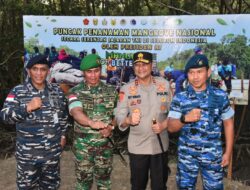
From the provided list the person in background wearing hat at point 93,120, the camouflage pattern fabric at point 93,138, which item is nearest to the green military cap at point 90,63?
the person in background wearing hat at point 93,120

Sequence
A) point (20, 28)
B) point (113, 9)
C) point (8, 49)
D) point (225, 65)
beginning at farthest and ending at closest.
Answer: point (113, 9)
point (20, 28)
point (8, 49)
point (225, 65)

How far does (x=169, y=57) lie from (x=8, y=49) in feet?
15.6

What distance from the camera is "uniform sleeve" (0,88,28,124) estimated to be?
3549mm

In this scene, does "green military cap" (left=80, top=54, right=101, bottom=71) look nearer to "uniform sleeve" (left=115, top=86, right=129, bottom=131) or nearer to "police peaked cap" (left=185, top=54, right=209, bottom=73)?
"uniform sleeve" (left=115, top=86, right=129, bottom=131)

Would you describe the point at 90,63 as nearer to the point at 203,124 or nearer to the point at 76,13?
the point at 203,124

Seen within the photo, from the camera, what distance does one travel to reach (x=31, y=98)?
365 centimetres

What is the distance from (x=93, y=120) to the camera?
3.85 metres

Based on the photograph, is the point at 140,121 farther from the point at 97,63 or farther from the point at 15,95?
the point at 15,95

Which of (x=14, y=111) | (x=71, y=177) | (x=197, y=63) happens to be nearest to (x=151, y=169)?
(x=197, y=63)

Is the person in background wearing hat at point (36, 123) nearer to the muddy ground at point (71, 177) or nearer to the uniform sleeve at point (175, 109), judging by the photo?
the uniform sleeve at point (175, 109)

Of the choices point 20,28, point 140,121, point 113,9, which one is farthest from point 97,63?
point 113,9


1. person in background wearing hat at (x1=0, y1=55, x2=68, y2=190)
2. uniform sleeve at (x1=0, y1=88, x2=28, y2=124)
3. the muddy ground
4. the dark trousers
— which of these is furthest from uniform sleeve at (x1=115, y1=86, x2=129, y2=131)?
the muddy ground

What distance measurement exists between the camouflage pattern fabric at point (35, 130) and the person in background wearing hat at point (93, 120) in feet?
0.63

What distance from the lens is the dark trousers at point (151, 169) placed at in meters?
3.72
